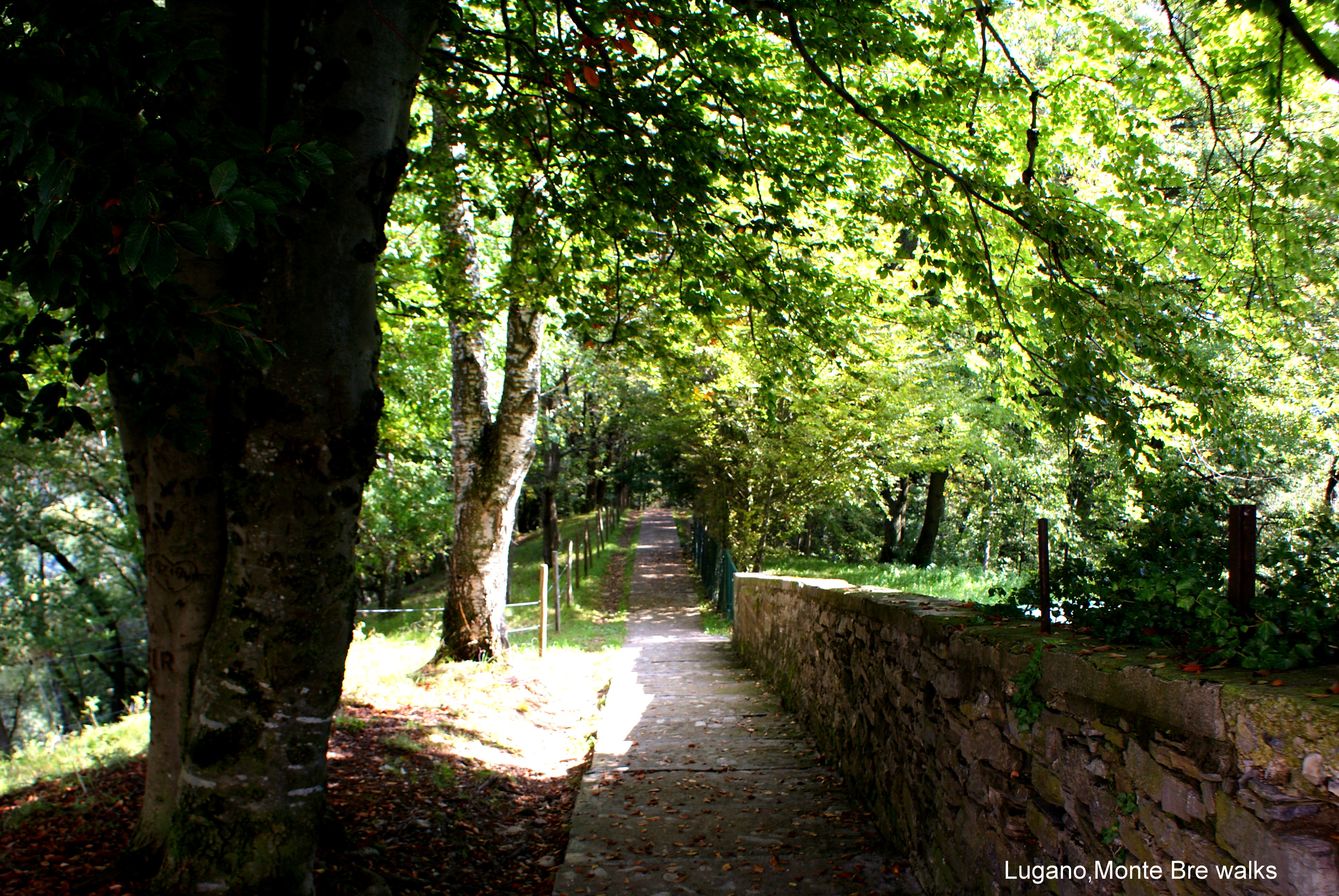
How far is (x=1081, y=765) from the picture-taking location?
2564mm

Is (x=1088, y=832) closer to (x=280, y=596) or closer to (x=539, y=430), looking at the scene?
(x=280, y=596)

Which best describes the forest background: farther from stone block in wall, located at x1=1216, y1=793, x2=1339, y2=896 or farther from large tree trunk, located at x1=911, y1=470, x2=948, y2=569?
large tree trunk, located at x1=911, y1=470, x2=948, y2=569

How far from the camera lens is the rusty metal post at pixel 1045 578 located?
10.1ft

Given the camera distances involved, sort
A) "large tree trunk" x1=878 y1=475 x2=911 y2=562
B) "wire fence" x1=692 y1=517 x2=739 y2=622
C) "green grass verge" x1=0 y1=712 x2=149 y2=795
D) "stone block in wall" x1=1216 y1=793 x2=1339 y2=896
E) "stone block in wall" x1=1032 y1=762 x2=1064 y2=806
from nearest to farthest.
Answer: "stone block in wall" x1=1216 y1=793 x2=1339 y2=896
"stone block in wall" x1=1032 y1=762 x2=1064 y2=806
"green grass verge" x1=0 y1=712 x2=149 y2=795
"wire fence" x1=692 y1=517 x2=739 y2=622
"large tree trunk" x1=878 y1=475 x2=911 y2=562

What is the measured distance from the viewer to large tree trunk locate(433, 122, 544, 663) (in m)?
8.38

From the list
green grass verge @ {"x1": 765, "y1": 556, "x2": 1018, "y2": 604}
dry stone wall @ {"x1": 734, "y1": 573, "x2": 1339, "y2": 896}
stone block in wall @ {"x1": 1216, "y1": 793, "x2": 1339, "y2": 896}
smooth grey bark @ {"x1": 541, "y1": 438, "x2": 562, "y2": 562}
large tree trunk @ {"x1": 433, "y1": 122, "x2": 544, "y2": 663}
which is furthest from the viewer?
smooth grey bark @ {"x1": 541, "y1": 438, "x2": 562, "y2": 562}

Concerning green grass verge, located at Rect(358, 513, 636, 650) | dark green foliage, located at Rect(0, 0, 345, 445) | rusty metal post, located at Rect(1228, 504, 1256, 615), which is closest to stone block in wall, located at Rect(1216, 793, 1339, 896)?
rusty metal post, located at Rect(1228, 504, 1256, 615)

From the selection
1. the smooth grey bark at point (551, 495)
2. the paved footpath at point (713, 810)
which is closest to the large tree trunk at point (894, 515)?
the smooth grey bark at point (551, 495)

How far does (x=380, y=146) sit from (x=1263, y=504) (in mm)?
10538

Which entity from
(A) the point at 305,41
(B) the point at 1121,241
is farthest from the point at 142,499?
(B) the point at 1121,241

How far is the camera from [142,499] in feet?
11.2

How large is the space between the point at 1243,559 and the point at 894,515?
21347 millimetres

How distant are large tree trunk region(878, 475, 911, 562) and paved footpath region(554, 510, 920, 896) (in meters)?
13.7

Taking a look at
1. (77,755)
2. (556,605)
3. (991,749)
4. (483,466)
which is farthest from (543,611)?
(991,749)
